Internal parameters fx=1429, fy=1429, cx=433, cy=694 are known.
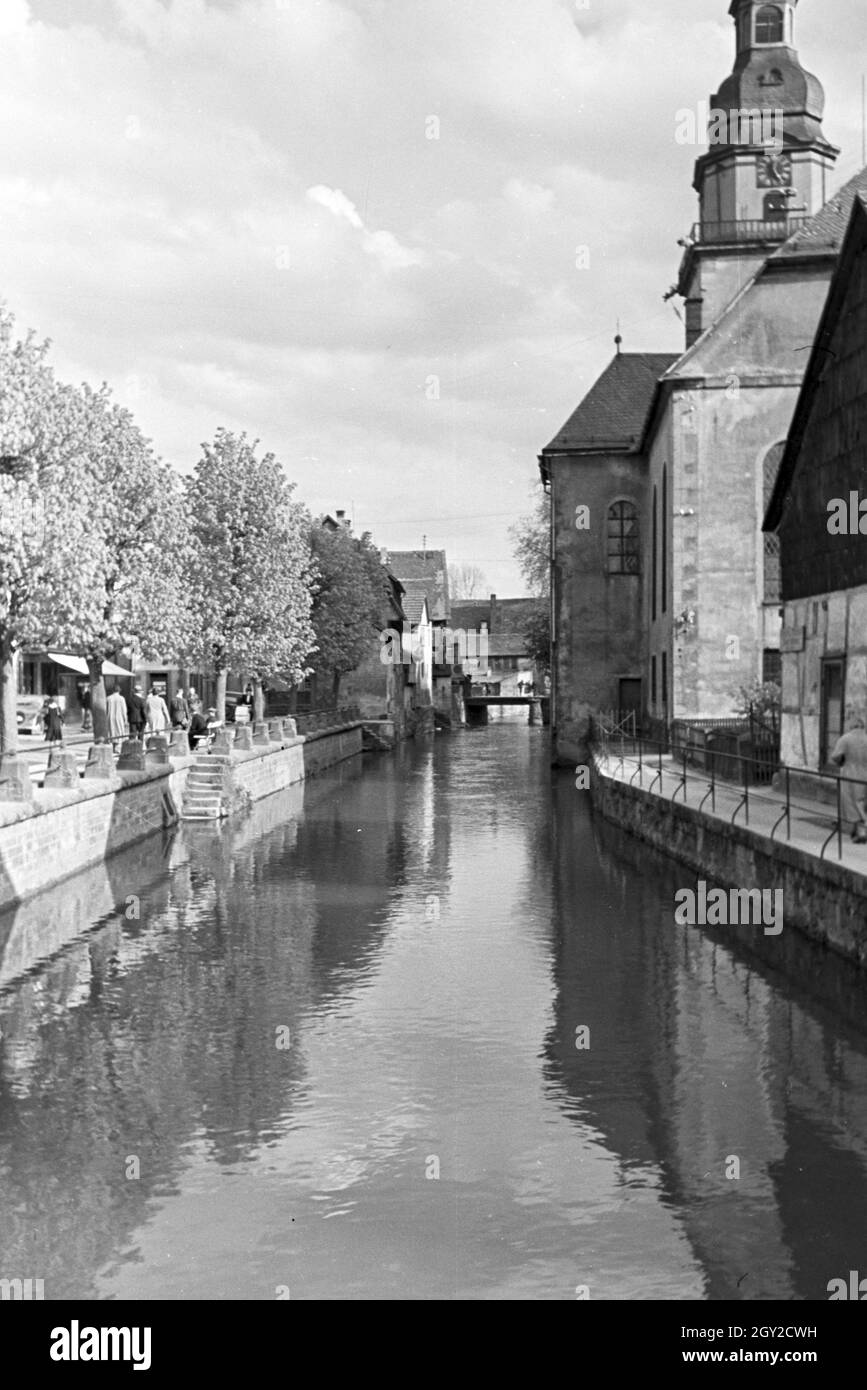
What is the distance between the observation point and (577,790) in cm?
3938

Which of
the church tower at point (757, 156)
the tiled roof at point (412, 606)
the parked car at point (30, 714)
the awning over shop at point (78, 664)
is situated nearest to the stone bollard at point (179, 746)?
the parked car at point (30, 714)

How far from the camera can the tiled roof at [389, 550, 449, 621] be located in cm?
10212

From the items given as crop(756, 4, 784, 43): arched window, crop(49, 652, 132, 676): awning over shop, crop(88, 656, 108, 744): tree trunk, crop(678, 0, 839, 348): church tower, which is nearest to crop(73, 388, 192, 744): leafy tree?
crop(88, 656, 108, 744): tree trunk

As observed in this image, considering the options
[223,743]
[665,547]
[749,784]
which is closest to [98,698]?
[223,743]

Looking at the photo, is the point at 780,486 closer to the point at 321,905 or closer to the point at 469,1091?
the point at 321,905

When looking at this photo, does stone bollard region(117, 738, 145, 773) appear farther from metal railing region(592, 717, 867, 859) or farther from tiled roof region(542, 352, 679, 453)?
tiled roof region(542, 352, 679, 453)

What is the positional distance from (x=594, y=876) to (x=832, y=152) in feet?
92.2

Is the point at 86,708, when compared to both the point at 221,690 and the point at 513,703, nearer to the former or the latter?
the point at 221,690

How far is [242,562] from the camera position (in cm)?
4581

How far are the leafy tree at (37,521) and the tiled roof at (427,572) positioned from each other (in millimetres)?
70049

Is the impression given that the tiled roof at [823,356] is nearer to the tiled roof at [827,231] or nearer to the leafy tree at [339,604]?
the tiled roof at [827,231]

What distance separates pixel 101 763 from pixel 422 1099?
14.4m

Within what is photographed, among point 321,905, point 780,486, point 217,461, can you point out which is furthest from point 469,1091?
point 217,461

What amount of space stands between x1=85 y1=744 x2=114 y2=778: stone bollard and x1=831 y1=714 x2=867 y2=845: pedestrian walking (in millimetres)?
12412
